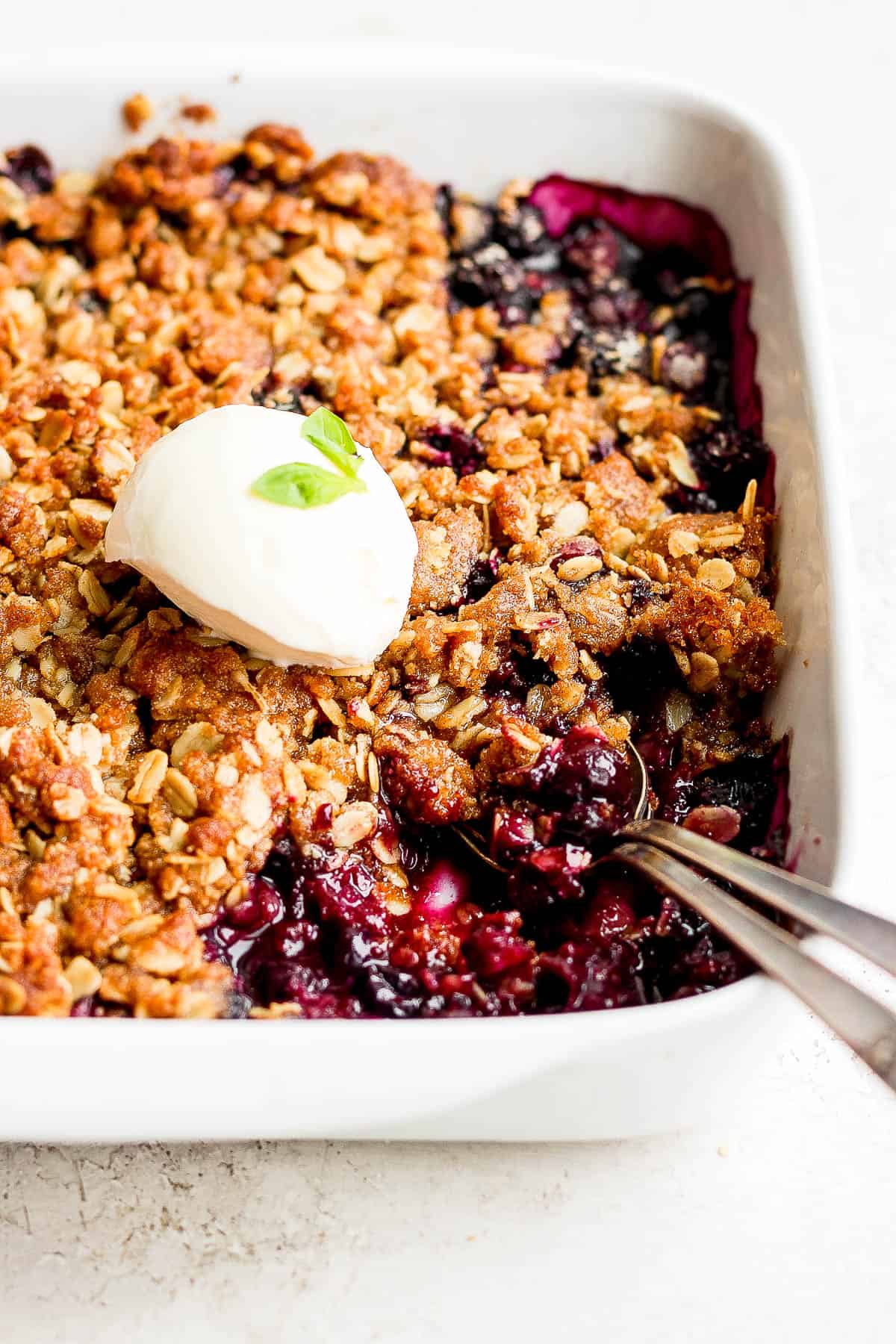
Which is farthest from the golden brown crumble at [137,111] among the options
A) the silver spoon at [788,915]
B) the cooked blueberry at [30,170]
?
the silver spoon at [788,915]

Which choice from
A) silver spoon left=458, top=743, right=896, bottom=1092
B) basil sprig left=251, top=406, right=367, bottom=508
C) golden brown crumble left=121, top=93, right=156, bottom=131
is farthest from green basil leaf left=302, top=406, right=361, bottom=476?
golden brown crumble left=121, top=93, right=156, bottom=131

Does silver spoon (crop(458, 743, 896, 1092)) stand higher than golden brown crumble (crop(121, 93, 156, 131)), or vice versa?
golden brown crumble (crop(121, 93, 156, 131))

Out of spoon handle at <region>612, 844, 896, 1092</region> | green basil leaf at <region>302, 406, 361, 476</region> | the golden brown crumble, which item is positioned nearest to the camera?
spoon handle at <region>612, 844, 896, 1092</region>

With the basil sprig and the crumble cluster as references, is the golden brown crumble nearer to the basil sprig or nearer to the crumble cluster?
the crumble cluster

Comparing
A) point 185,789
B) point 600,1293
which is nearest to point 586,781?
point 185,789

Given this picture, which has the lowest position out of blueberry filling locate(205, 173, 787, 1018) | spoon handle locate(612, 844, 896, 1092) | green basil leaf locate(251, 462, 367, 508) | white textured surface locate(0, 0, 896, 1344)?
white textured surface locate(0, 0, 896, 1344)

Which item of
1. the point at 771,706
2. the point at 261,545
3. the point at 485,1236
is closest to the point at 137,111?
the point at 261,545

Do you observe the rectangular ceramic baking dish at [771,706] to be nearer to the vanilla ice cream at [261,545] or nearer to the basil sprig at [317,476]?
the vanilla ice cream at [261,545]

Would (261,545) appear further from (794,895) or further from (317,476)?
(794,895)
